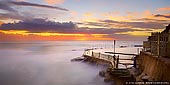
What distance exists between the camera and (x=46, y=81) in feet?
83.5

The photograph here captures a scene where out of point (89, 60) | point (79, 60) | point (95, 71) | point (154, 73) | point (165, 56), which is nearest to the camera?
point (154, 73)

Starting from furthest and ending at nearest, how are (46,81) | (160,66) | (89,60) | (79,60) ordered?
(79,60)
(89,60)
(46,81)
(160,66)

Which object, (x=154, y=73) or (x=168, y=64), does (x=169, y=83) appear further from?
(x=154, y=73)

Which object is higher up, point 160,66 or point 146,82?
point 160,66

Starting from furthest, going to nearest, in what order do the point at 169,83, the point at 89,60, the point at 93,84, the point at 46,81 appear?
the point at 89,60
the point at 46,81
the point at 93,84
the point at 169,83

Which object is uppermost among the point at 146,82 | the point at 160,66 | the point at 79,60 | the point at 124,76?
the point at 160,66

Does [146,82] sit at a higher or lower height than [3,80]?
higher

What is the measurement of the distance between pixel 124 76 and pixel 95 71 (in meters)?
14.7

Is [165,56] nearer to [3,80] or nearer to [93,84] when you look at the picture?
[93,84]

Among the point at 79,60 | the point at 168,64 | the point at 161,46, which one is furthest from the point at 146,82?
the point at 79,60

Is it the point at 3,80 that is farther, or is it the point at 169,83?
the point at 3,80

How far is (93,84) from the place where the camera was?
23.0 m

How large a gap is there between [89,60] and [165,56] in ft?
87.5

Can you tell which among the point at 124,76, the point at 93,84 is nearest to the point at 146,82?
the point at 124,76
